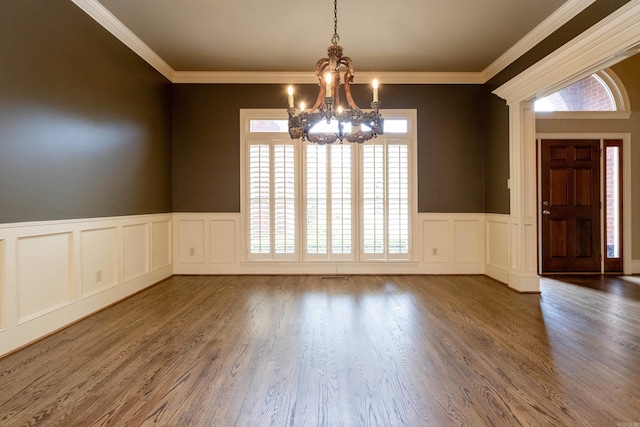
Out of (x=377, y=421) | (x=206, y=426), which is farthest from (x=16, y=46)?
(x=377, y=421)

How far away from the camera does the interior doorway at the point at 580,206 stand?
512 centimetres

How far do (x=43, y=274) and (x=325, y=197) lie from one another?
10.8 ft

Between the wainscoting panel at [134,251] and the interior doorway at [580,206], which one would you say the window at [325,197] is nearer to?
the wainscoting panel at [134,251]

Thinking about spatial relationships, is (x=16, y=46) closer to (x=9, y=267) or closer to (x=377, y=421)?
(x=9, y=267)

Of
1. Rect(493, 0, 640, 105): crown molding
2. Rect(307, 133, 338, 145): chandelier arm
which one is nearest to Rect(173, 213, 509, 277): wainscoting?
Rect(493, 0, 640, 105): crown molding

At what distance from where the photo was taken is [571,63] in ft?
10.5

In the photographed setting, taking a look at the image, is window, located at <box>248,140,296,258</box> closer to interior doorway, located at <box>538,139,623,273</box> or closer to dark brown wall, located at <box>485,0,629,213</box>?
dark brown wall, located at <box>485,0,629,213</box>

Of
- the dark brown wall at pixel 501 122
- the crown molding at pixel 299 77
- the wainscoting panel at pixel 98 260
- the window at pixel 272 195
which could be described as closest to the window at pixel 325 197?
the window at pixel 272 195

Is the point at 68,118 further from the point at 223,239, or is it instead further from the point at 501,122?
the point at 501,122

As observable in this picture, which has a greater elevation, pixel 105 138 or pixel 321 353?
pixel 105 138

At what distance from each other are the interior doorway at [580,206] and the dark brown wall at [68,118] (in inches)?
225

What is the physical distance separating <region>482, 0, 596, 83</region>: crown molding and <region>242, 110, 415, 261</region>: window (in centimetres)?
137

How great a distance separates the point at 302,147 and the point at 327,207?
954 mm

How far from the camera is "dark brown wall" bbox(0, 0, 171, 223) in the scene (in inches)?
95.4
